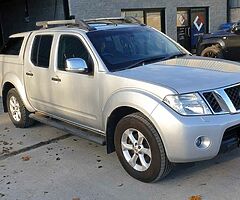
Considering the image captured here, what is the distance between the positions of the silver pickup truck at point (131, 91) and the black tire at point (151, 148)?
11 mm

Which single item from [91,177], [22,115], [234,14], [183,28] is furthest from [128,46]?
[234,14]

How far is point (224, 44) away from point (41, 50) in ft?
24.3

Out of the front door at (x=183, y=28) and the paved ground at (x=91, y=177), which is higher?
the front door at (x=183, y=28)

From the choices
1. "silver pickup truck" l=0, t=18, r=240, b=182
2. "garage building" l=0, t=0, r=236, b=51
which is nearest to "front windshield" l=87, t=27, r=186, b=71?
"silver pickup truck" l=0, t=18, r=240, b=182

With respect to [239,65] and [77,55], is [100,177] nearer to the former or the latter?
[77,55]

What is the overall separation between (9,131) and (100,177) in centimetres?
289

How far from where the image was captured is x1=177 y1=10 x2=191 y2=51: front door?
56.5ft

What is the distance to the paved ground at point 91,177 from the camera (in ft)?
13.3

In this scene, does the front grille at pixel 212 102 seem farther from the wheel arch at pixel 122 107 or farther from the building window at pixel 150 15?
the building window at pixel 150 15

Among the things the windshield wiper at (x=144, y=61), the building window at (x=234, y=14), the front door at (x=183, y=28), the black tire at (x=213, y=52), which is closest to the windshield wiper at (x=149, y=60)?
the windshield wiper at (x=144, y=61)

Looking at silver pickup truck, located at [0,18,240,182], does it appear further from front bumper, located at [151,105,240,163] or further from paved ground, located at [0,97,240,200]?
paved ground, located at [0,97,240,200]

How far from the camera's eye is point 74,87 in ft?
16.8

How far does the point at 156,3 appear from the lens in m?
15.9

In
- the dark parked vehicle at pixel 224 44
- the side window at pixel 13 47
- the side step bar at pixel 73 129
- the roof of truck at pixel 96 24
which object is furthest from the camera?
the dark parked vehicle at pixel 224 44
